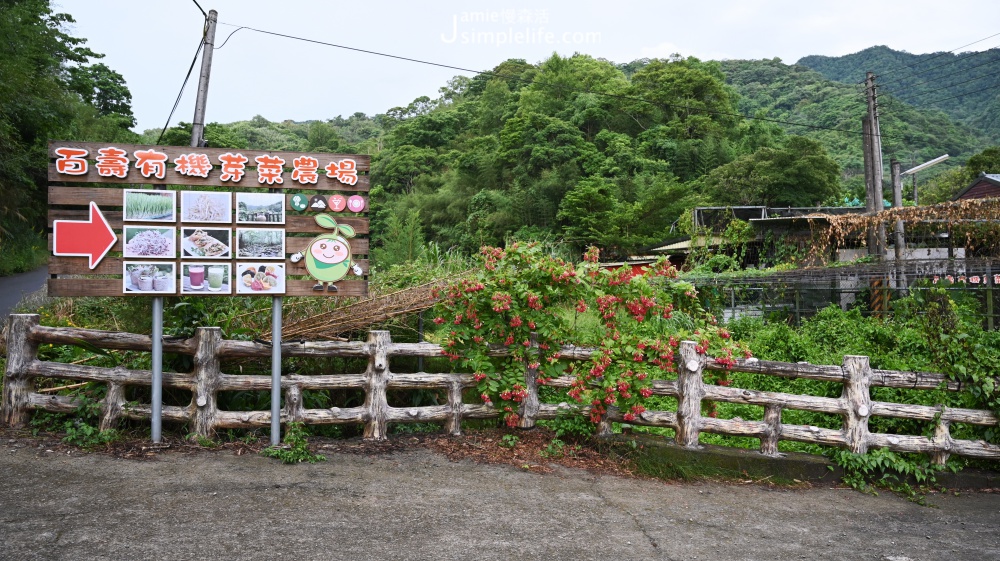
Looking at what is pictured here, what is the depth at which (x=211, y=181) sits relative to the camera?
5438mm

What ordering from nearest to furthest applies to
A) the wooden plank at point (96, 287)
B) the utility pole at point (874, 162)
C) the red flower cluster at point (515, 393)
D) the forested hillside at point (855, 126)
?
the wooden plank at point (96, 287) < the red flower cluster at point (515, 393) < the utility pole at point (874, 162) < the forested hillside at point (855, 126)

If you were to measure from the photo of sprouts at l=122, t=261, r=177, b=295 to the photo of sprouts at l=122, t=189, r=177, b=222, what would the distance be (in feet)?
1.15

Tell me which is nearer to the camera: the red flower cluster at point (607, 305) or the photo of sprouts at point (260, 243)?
the photo of sprouts at point (260, 243)

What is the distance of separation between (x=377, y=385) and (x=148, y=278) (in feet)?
6.59

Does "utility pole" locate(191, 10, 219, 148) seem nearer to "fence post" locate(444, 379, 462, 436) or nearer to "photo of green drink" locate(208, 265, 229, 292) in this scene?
"photo of green drink" locate(208, 265, 229, 292)

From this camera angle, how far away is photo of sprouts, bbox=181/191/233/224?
5.35m

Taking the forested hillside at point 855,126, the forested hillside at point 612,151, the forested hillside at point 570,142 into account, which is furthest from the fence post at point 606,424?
the forested hillside at point 855,126

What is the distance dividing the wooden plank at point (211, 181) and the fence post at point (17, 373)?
1.42m

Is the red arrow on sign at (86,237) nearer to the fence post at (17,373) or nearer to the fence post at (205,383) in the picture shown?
the fence post at (205,383)

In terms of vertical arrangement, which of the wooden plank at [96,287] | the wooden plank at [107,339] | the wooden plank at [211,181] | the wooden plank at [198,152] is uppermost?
the wooden plank at [198,152]

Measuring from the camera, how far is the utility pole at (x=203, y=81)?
8859 millimetres

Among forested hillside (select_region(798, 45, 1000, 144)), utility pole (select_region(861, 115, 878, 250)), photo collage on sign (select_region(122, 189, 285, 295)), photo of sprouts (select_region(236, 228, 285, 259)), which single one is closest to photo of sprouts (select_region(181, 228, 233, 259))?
photo collage on sign (select_region(122, 189, 285, 295))

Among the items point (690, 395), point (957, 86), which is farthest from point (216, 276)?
point (957, 86)

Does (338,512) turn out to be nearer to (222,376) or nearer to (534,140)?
(222,376)
